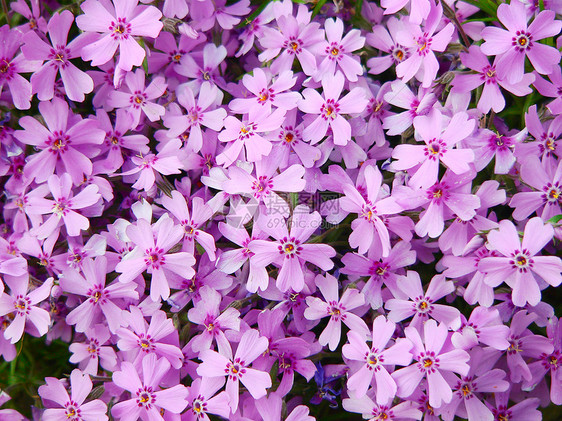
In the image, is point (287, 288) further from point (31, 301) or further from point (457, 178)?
point (31, 301)

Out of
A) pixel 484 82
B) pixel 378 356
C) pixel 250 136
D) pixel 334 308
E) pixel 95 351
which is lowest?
pixel 95 351

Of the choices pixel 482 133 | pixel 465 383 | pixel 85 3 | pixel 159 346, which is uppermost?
pixel 85 3

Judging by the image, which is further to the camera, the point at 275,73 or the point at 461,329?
the point at 275,73

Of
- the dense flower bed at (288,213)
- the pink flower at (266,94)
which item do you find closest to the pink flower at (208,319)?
the dense flower bed at (288,213)

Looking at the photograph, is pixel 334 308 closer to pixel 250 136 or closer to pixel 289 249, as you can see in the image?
pixel 289 249

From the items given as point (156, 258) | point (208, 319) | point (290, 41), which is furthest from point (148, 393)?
point (290, 41)

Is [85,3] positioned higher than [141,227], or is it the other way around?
[85,3]

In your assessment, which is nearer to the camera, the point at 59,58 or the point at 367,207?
the point at 367,207

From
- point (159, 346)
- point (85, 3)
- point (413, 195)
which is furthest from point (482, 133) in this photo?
point (85, 3)
